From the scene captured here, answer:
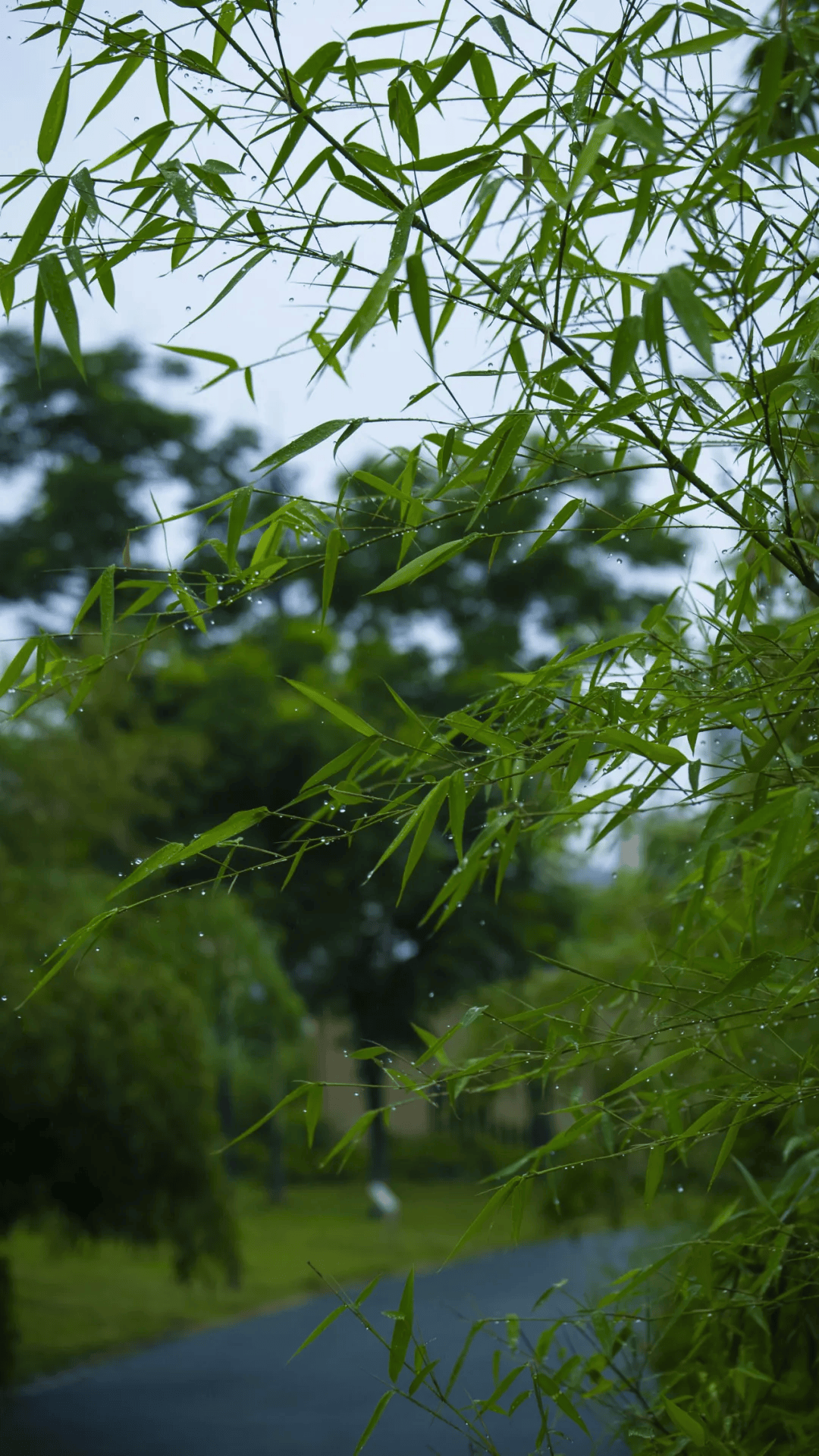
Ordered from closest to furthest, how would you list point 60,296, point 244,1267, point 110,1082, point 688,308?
point 688,308
point 60,296
point 110,1082
point 244,1267

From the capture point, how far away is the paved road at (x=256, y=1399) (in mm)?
3271

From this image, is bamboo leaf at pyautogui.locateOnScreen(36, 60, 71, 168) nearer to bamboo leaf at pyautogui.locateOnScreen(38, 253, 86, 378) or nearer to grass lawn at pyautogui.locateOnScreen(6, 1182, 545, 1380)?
bamboo leaf at pyautogui.locateOnScreen(38, 253, 86, 378)

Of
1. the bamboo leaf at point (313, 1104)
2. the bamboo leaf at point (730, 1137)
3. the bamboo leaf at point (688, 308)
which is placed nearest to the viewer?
the bamboo leaf at point (688, 308)

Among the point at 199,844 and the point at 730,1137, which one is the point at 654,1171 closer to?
the point at 730,1137

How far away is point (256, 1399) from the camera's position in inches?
145

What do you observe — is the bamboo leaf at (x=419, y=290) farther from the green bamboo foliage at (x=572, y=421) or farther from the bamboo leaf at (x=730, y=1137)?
the bamboo leaf at (x=730, y=1137)

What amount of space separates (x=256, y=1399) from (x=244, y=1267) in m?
0.83

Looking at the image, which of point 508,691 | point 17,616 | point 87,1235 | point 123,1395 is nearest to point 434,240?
point 508,691

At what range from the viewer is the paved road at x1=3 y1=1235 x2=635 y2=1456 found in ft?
10.7

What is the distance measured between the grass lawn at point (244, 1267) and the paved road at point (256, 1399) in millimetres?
159

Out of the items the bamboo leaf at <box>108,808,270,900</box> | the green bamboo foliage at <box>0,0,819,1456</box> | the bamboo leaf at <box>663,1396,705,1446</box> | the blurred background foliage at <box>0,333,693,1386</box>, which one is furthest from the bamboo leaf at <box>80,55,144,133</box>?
the blurred background foliage at <box>0,333,693,1386</box>

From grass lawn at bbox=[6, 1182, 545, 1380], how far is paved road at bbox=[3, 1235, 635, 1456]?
159 millimetres

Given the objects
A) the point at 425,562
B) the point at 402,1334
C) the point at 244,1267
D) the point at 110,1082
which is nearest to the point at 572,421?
the point at 425,562

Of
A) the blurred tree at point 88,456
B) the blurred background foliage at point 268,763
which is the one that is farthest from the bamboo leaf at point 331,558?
the blurred tree at point 88,456
